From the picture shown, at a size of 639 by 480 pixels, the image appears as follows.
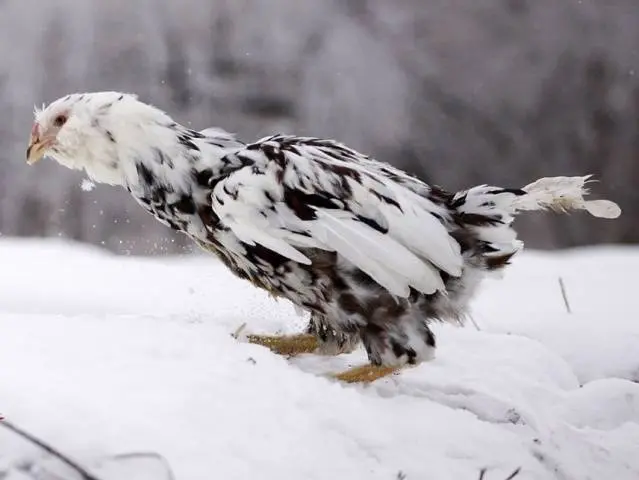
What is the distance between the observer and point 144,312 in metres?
0.91

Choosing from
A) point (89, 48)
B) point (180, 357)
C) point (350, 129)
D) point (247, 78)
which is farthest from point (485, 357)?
point (89, 48)

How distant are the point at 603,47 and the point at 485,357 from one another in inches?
20.5

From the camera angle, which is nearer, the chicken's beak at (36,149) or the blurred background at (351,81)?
the chicken's beak at (36,149)

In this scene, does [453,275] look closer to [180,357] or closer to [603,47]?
[180,357]

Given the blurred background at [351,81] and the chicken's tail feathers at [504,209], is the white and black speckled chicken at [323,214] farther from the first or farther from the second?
the blurred background at [351,81]

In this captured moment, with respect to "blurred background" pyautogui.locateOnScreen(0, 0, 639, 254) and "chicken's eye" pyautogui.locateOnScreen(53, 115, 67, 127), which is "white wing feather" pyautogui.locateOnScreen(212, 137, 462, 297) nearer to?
"chicken's eye" pyautogui.locateOnScreen(53, 115, 67, 127)

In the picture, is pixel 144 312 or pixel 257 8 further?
pixel 257 8

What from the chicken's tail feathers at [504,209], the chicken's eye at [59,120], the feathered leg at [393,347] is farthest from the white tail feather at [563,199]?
the chicken's eye at [59,120]

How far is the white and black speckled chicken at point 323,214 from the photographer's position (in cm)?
71

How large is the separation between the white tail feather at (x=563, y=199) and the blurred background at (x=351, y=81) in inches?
10.5

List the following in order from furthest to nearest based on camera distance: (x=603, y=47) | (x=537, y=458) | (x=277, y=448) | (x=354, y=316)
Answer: (x=603, y=47) → (x=354, y=316) → (x=537, y=458) → (x=277, y=448)

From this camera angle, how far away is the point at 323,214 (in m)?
0.71

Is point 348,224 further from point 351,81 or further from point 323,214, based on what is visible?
point 351,81

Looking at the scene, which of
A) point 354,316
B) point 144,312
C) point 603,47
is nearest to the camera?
point 354,316
